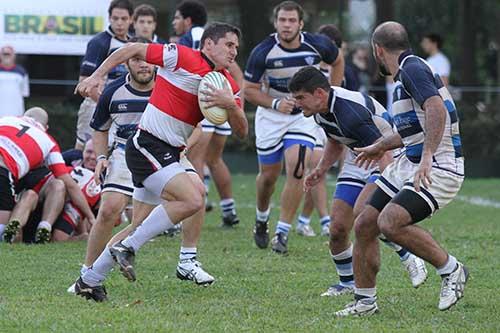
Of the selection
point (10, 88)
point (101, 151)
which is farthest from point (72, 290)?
point (10, 88)

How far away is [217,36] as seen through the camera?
8031 mm

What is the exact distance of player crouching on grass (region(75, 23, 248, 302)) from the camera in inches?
305

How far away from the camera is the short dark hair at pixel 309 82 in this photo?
793cm

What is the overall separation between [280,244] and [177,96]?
10.4ft

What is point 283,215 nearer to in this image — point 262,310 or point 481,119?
point 262,310

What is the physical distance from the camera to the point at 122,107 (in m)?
9.24

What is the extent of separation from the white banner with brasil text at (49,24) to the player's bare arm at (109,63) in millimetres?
8924

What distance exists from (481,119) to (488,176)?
3.29ft

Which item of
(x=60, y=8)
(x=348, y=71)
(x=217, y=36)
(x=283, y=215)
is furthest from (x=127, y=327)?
(x=60, y=8)

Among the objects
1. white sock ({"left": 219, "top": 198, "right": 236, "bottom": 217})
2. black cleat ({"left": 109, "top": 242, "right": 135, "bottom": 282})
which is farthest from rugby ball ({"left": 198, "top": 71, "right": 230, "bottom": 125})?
Result: white sock ({"left": 219, "top": 198, "right": 236, "bottom": 217})

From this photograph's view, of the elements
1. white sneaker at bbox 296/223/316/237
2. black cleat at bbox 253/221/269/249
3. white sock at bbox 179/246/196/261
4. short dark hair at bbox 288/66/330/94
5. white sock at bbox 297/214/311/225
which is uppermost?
short dark hair at bbox 288/66/330/94

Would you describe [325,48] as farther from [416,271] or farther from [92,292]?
[92,292]

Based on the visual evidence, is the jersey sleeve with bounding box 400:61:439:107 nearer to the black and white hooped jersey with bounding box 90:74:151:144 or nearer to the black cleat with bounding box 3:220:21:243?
the black and white hooped jersey with bounding box 90:74:151:144

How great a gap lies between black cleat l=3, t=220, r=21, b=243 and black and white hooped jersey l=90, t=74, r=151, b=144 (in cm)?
205
